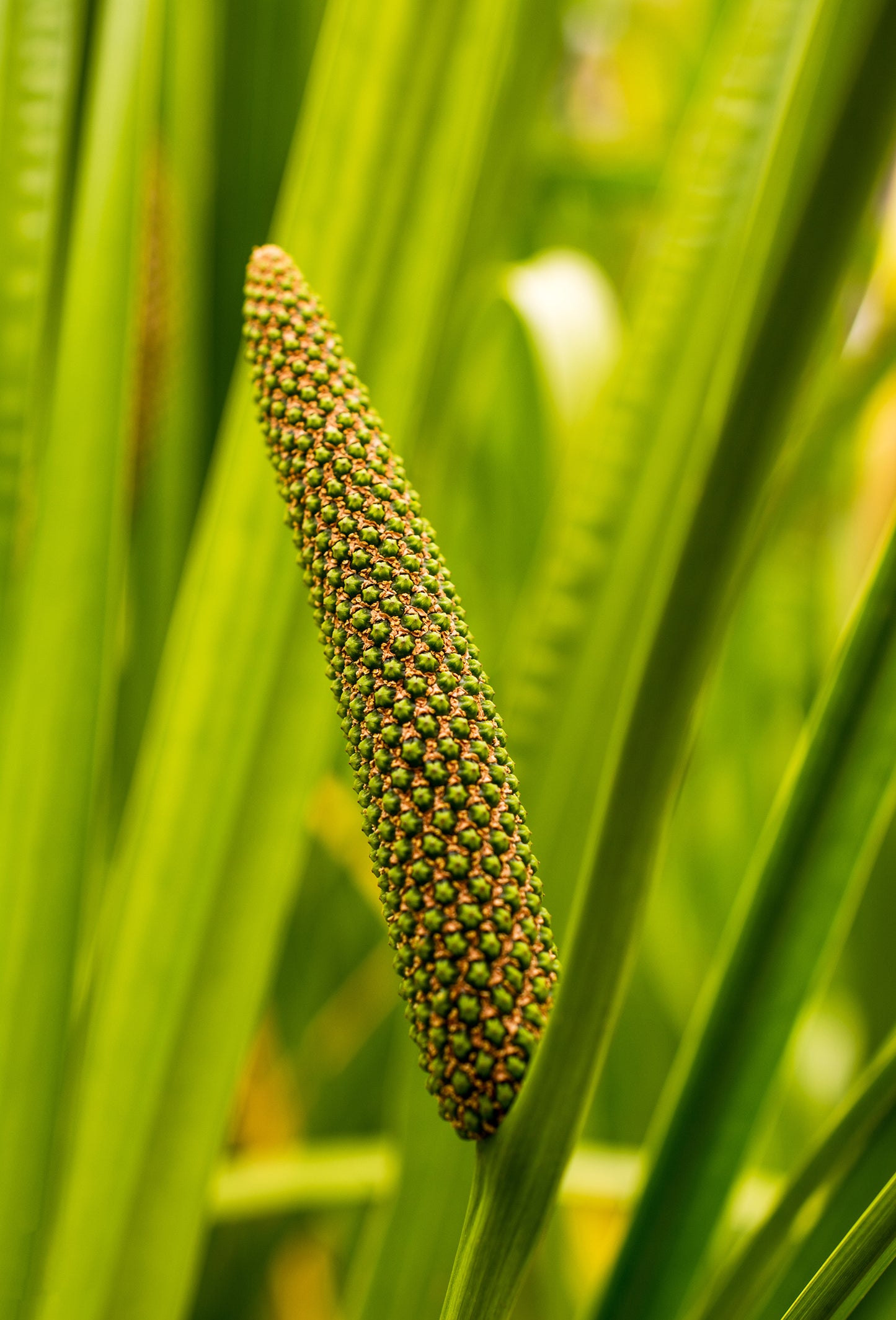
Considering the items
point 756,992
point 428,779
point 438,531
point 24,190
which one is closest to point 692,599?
point 428,779

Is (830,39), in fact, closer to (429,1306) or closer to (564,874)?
(564,874)

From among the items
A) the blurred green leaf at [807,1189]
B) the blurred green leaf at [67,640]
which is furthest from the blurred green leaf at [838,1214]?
the blurred green leaf at [67,640]

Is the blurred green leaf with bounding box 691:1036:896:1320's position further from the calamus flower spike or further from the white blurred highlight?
the white blurred highlight

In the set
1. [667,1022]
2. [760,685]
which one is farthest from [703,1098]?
[760,685]

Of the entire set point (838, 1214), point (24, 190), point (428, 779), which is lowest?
point (838, 1214)

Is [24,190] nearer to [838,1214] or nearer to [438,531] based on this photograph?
[438,531]

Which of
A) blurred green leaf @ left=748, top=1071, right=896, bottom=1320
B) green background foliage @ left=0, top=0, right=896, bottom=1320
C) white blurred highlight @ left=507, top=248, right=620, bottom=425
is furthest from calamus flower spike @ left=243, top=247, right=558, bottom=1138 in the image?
white blurred highlight @ left=507, top=248, right=620, bottom=425
